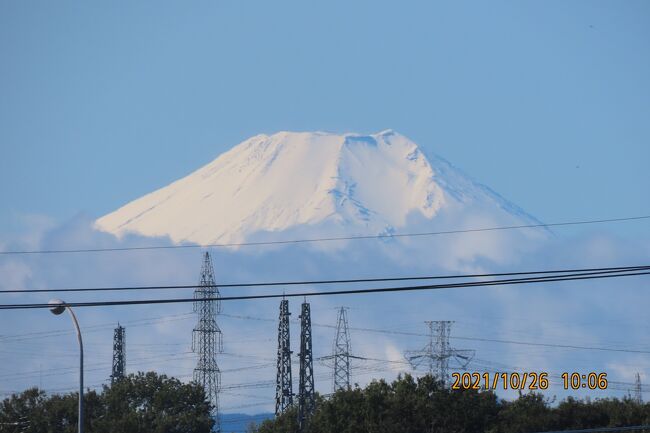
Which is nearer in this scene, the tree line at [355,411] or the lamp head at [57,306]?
the lamp head at [57,306]

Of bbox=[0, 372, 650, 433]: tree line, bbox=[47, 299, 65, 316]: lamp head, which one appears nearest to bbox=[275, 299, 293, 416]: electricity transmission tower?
bbox=[0, 372, 650, 433]: tree line

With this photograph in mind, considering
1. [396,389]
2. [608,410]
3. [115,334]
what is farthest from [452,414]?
[115,334]

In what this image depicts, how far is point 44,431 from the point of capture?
125 metres

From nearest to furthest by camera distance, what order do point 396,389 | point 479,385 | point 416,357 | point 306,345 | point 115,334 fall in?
point 306,345
point 396,389
point 479,385
point 115,334
point 416,357

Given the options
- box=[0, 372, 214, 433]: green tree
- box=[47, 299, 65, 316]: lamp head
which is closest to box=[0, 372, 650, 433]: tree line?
box=[0, 372, 214, 433]: green tree

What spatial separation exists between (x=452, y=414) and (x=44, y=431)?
3982 centimetres

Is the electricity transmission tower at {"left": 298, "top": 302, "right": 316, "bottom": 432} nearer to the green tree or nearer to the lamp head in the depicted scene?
the green tree

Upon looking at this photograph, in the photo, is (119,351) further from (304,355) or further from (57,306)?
(57,306)

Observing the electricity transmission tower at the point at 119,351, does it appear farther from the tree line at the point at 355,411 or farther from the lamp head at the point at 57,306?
the lamp head at the point at 57,306

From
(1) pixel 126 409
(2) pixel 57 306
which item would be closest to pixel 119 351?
(1) pixel 126 409

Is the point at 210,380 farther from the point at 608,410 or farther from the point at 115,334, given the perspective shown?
the point at 608,410

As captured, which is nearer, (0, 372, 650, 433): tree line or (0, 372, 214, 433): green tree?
(0, 372, 650, 433): tree line
